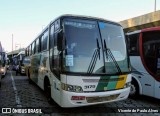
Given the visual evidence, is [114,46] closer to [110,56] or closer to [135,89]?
[110,56]

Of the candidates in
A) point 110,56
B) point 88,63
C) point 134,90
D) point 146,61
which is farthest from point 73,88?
point 134,90

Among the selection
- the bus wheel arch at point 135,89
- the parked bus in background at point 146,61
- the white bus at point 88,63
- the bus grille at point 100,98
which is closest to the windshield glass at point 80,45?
the white bus at point 88,63

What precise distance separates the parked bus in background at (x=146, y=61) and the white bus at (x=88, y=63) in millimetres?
1633

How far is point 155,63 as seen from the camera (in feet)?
25.9

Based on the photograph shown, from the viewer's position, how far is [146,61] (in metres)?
8.30

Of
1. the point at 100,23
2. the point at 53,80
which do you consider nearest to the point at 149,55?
the point at 100,23

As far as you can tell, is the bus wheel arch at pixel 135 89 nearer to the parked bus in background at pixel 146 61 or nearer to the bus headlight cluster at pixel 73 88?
the parked bus in background at pixel 146 61

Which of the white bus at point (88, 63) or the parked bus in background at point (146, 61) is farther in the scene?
Answer: the parked bus in background at point (146, 61)

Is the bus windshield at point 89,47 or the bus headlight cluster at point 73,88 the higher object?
the bus windshield at point 89,47

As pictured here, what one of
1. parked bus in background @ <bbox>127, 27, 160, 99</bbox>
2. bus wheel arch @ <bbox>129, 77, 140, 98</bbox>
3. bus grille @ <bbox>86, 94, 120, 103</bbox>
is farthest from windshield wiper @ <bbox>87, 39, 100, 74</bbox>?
bus wheel arch @ <bbox>129, 77, 140, 98</bbox>

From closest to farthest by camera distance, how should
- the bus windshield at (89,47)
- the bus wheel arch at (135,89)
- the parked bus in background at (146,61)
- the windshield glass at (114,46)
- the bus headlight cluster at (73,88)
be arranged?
the bus headlight cluster at (73,88) → the bus windshield at (89,47) → the windshield glass at (114,46) → the parked bus in background at (146,61) → the bus wheel arch at (135,89)

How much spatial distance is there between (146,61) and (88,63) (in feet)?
10.2

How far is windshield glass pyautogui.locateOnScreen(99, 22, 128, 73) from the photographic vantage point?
6387 millimetres

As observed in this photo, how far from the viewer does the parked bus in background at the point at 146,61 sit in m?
7.91
